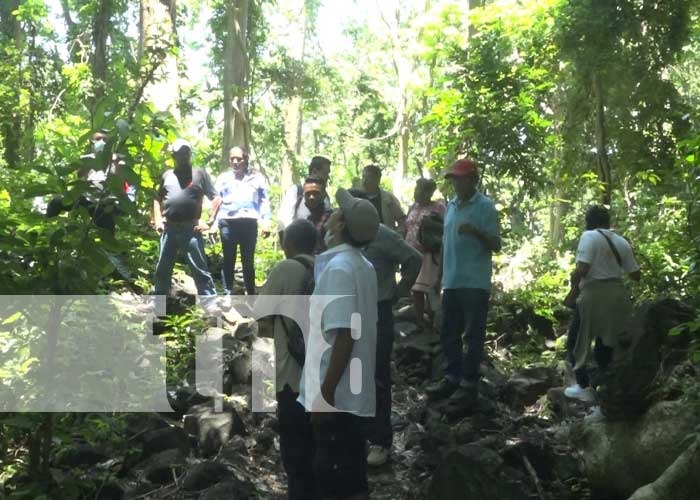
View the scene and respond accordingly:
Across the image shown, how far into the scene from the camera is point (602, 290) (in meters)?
6.88

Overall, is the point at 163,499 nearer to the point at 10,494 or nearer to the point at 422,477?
the point at 10,494

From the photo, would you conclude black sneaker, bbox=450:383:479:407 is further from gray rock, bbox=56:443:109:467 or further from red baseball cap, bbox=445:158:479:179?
gray rock, bbox=56:443:109:467

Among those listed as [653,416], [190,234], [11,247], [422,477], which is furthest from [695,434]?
[190,234]

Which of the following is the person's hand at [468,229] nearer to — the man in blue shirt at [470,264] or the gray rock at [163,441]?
the man in blue shirt at [470,264]

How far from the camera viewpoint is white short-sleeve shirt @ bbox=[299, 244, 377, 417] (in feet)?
13.2

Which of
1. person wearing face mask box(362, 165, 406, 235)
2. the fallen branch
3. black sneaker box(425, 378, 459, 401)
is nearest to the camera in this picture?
the fallen branch

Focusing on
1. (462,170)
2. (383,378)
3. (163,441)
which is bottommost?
(163,441)

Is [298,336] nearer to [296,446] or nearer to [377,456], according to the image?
[296,446]

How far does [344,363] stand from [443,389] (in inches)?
131

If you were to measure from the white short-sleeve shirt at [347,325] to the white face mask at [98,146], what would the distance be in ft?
5.06

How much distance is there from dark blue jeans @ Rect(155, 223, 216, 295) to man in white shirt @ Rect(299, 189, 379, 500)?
15.4 feet

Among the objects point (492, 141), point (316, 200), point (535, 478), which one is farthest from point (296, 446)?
point (492, 141)

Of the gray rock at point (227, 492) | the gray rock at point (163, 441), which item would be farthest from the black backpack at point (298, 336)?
the gray rock at point (163, 441)

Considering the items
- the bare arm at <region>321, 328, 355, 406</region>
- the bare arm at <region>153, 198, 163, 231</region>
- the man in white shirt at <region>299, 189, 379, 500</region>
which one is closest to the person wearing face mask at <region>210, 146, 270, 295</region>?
the bare arm at <region>153, 198, 163, 231</region>
